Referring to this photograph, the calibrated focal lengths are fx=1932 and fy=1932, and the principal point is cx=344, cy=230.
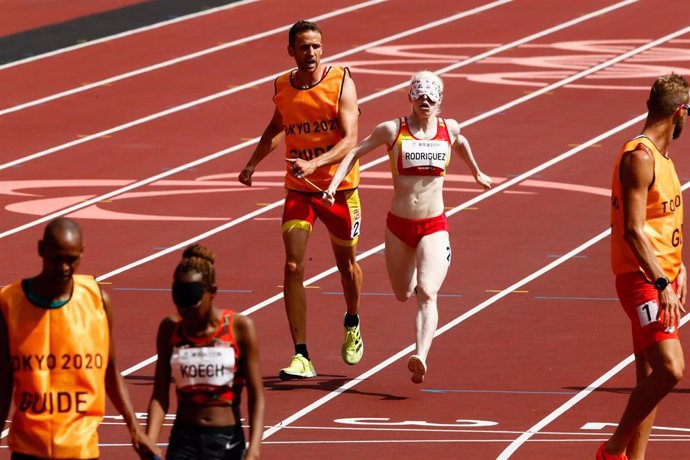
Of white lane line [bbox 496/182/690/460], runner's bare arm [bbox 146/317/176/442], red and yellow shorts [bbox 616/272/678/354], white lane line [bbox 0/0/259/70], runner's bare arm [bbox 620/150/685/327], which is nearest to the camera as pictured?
runner's bare arm [bbox 146/317/176/442]

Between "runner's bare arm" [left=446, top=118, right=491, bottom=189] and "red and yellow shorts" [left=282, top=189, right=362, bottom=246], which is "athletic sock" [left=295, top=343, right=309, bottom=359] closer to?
"red and yellow shorts" [left=282, top=189, right=362, bottom=246]

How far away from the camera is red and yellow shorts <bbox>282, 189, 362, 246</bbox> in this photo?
1272 cm

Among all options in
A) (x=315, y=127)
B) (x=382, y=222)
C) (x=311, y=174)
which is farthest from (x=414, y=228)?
(x=382, y=222)

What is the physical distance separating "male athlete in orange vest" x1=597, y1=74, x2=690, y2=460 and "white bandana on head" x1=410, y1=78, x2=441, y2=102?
2.64 m

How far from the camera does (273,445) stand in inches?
427

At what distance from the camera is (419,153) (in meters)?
12.2

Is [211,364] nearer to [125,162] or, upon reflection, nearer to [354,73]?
[125,162]

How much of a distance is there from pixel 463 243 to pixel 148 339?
4.54 meters

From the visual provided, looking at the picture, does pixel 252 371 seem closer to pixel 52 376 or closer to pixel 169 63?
pixel 52 376

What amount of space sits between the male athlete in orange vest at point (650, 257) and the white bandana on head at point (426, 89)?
8.67 feet

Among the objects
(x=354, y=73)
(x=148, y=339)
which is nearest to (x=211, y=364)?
(x=148, y=339)

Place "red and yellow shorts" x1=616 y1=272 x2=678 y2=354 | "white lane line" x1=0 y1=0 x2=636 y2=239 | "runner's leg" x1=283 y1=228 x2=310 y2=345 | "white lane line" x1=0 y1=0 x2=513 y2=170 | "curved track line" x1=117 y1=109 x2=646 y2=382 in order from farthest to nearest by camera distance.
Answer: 1. "white lane line" x1=0 y1=0 x2=513 y2=170
2. "white lane line" x1=0 y1=0 x2=636 y2=239
3. "curved track line" x1=117 y1=109 x2=646 y2=382
4. "runner's leg" x1=283 y1=228 x2=310 y2=345
5. "red and yellow shorts" x1=616 y1=272 x2=678 y2=354

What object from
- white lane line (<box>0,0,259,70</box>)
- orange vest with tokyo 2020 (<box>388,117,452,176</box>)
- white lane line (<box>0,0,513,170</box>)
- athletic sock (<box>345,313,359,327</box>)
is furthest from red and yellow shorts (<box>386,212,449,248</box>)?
white lane line (<box>0,0,259,70</box>)

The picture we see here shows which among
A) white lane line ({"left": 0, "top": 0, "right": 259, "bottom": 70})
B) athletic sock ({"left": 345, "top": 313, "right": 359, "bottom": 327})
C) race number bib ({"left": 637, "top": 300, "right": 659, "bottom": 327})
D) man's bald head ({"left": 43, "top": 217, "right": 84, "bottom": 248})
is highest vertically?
white lane line ({"left": 0, "top": 0, "right": 259, "bottom": 70})
